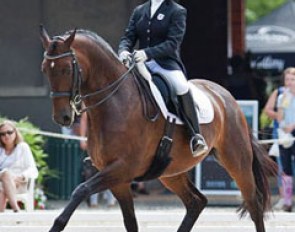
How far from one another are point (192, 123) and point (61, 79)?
5.72 feet

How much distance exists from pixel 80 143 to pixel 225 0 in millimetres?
7722

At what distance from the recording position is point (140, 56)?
11.0 metres

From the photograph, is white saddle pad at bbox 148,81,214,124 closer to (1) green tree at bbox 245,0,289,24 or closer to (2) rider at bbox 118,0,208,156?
(2) rider at bbox 118,0,208,156

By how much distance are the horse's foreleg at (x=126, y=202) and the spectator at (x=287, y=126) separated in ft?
17.2

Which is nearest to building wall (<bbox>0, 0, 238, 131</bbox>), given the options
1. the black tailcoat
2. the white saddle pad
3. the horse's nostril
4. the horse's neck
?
the white saddle pad

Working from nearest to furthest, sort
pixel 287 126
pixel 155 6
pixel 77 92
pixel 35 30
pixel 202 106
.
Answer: pixel 77 92 → pixel 155 6 → pixel 202 106 → pixel 287 126 → pixel 35 30

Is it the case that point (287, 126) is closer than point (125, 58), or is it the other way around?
point (125, 58)

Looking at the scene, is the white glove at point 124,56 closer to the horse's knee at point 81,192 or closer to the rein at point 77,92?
the rein at point 77,92

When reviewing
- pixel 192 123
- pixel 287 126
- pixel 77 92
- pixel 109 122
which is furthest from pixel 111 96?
pixel 287 126

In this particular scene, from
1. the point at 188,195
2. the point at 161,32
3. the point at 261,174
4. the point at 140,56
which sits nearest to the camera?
the point at 140,56

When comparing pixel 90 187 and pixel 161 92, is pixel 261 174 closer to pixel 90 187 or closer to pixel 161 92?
pixel 161 92

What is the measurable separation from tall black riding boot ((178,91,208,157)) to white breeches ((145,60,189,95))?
0.08 metres

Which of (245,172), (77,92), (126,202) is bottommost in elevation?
(245,172)

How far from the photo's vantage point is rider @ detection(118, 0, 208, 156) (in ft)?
37.2
